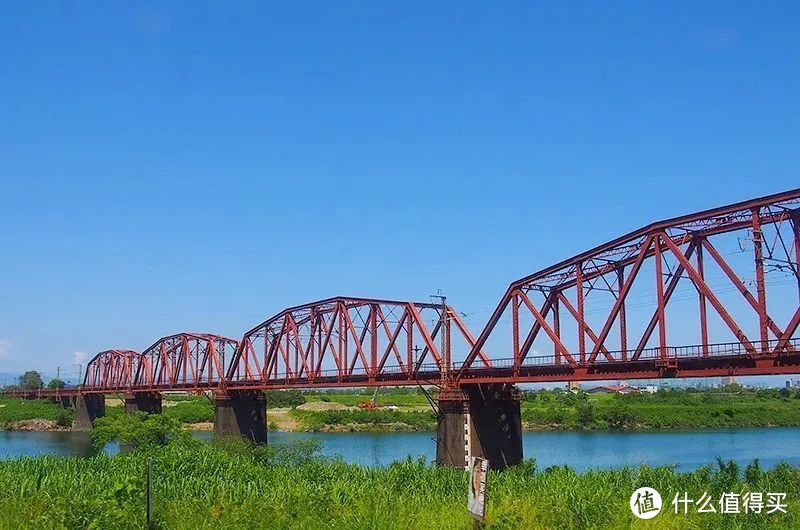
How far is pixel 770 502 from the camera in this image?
24.6 metres

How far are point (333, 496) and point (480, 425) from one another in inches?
1179

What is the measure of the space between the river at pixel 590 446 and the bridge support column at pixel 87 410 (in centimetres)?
833

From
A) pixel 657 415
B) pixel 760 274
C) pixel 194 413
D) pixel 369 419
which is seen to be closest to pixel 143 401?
pixel 194 413

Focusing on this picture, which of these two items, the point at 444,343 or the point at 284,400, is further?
the point at 284,400

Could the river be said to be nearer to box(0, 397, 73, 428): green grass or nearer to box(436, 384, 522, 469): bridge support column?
box(436, 384, 522, 469): bridge support column

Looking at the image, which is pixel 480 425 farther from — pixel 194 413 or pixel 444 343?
pixel 194 413

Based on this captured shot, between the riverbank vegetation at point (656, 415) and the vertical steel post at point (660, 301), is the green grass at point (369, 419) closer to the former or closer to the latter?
the riverbank vegetation at point (656, 415)

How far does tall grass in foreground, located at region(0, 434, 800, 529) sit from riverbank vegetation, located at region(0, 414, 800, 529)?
0.04 metres

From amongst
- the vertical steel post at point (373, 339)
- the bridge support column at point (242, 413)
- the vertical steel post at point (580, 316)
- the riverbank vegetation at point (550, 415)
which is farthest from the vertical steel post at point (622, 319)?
the riverbank vegetation at point (550, 415)

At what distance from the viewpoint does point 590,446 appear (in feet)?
268

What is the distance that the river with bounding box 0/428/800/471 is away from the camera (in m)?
66.5

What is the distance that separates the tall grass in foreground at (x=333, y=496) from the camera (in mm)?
20141

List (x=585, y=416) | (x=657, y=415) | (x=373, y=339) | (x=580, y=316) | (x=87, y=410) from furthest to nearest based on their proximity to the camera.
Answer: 1. (x=87, y=410)
2. (x=657, y=415)
3. (x=585, y=416)
4. (x=373, y=339)
5. (x=580, y=316)

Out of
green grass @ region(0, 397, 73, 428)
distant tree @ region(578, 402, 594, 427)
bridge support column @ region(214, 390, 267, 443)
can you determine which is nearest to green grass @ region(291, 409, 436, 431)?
distant tree @ region(578, 402, 594, 427)
